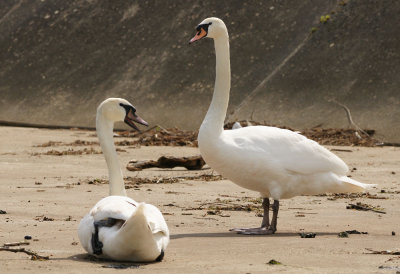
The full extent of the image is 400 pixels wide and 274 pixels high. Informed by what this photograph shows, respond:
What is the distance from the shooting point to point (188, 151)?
1728cm

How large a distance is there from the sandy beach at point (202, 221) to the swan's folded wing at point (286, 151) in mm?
554

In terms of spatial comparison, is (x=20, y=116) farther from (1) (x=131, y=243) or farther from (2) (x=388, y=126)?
(1) (x=131, y=243)

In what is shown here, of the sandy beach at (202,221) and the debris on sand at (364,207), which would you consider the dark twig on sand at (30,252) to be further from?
the debris on sand at (364,207)

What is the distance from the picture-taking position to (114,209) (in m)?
6.04

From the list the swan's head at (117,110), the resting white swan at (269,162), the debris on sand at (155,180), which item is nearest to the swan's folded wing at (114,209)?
the swan's head at (117,110)

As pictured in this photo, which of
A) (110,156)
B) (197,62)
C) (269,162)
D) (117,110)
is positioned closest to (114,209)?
(110,156)

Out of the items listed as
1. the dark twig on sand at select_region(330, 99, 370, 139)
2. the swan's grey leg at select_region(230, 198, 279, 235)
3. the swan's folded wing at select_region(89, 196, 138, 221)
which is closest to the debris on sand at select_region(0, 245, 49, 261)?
the swan's folded wing at select_region(89, 196, 138, 221)

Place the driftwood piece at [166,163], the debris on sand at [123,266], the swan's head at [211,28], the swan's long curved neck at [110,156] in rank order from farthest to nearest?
the driftwood piece at [166,163] < the swan's head at [211,28] < the swan's long curved neck at [110,156] < the debris on sand at [123,266]

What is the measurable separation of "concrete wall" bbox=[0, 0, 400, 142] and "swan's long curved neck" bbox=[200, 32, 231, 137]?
13491 millimetres

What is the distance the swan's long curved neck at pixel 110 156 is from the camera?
7598 mm

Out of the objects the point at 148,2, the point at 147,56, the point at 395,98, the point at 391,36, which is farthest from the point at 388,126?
the point at 148,2

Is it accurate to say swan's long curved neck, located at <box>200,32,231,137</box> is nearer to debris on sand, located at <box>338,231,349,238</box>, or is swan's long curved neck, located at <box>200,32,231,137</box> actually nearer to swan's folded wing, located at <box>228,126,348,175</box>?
swan's folded wing, located at <box>228,126,348,175</box>

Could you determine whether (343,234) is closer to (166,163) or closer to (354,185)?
(354,185)

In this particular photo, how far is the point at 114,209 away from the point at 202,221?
2.61m
